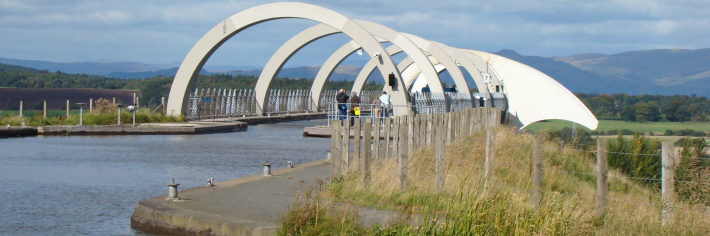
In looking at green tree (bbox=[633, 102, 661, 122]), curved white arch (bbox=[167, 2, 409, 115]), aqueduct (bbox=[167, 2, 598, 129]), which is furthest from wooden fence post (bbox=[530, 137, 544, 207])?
green tree (bbox=[633, 102, 661, 122])

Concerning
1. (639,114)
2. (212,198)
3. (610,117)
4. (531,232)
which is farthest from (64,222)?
(610,117)

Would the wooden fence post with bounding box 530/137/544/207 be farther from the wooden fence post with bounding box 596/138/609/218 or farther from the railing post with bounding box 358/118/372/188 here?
the railing post with bounding box 358/118/372/188

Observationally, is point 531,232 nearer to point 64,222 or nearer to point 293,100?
point 64,222

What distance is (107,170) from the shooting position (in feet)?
49.0

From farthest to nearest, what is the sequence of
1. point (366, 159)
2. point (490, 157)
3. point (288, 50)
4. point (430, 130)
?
point (288, 50), point (430, 130), point (366, 159), point (490, 157)

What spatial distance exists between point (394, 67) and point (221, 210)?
917 inches

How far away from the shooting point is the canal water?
9.74 metres

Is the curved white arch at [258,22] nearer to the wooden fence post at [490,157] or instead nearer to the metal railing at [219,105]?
the metal railing at [219,105]

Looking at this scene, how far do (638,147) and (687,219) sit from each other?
16.2m

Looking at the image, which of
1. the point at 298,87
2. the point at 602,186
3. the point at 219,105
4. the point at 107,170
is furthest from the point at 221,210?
the point at 298,87

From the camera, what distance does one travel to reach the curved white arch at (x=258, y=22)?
3114 cm

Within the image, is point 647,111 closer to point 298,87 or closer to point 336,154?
point 298,87

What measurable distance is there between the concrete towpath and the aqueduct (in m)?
16.9

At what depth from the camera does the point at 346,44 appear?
153ft
